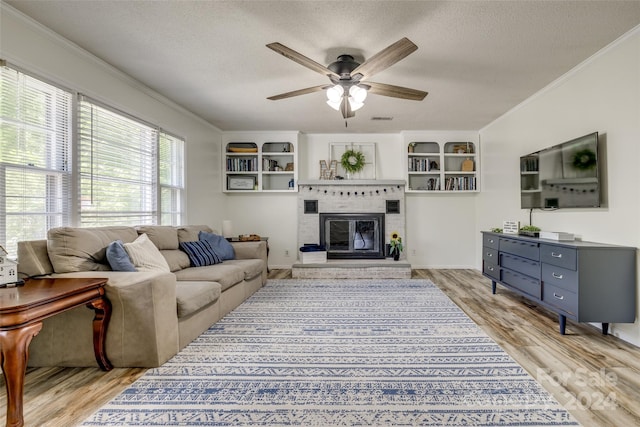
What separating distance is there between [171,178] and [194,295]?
7.57 feet

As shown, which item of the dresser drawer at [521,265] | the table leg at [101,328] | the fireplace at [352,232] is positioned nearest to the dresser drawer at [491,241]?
the dresser drawer at [521,265]

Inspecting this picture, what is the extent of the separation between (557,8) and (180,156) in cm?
434

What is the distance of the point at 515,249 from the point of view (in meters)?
3.38

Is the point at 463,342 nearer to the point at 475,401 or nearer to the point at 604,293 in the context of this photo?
the point at 475,401

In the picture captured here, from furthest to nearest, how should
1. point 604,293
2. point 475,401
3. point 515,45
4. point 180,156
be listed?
point 180,156 < point 515,45 < point 604,293 < point 475,401

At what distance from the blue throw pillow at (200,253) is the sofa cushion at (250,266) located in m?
0.18

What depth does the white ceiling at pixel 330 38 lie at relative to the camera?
83.1 inches

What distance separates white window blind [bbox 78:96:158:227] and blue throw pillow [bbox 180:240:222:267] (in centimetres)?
61

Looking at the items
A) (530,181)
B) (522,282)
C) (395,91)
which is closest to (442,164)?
(530,181)

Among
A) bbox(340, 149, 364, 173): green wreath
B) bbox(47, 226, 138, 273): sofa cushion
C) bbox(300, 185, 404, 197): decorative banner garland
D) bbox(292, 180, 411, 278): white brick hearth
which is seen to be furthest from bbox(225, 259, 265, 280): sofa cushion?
bbox(340, 149, 364, 173): green wreath

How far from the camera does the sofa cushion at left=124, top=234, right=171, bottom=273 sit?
2555 mm

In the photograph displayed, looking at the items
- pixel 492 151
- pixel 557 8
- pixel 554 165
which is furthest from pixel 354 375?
pixel 492 151

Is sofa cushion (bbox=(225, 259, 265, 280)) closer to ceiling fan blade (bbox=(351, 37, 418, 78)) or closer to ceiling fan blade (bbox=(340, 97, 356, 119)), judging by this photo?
ceiling fan blade (bbox=(340, 97, 356, 119))

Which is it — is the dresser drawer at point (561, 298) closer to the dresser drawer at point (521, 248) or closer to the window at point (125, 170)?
the dresser drawer at point (521, 248)
